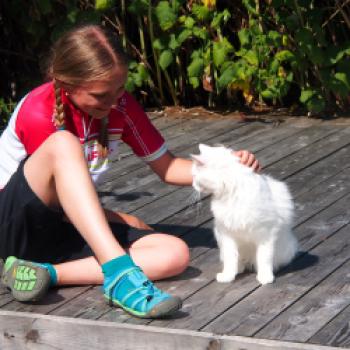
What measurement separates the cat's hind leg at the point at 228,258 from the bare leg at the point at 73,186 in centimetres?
38

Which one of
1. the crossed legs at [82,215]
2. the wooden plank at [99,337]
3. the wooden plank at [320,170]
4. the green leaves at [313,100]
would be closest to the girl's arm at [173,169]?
the crossed legs at [82,215]

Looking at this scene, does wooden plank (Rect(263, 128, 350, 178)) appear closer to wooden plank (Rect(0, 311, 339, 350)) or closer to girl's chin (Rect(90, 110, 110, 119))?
girl's chin (Rect(90, 110, 110, 119))

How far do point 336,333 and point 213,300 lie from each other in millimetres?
484

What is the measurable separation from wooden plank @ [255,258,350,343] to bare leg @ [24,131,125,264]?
1.87 feet

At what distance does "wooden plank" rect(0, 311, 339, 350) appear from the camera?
103 inches

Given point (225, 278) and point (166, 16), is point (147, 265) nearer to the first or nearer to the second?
point (225, 278)

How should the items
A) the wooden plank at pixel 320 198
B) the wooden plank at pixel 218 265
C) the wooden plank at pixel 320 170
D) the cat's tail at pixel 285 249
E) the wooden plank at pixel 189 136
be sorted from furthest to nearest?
the wooden plank at pixel 189 136
the wooden plank at pixel 320 170
the wooden plank at pixel 320 198
the cat's tail at pixel 285 249
the wooden plank at pixel 218 265

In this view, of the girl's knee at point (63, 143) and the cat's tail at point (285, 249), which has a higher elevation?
the girl's knee at point (63, 143)

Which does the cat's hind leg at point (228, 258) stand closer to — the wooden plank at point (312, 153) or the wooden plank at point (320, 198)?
the wooden plank at point (320, 198)

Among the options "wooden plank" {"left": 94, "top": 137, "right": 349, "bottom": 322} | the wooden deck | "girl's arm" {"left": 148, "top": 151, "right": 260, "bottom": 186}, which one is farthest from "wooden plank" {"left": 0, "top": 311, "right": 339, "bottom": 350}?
"wooden plank" {"left": 94, "top": 137, "right": 349, "bottom": 322}

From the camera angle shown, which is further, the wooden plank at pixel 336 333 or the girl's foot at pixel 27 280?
the girl's foot at pixel 27 280

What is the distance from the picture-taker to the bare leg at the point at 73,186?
2936 millimetres

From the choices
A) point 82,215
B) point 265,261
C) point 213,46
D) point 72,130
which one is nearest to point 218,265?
Answer: point 265,261

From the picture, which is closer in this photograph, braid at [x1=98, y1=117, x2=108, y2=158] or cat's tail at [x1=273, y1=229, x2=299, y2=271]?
cat's tail at [x1=273, y1=229, x2=299, y2=271]
